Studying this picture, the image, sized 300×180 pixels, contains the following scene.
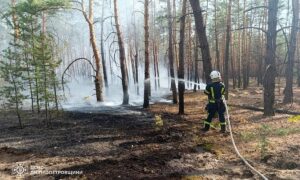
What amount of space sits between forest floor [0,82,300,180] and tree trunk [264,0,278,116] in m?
0.67

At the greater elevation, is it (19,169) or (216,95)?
(216,95)

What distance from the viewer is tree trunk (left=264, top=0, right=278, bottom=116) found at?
12.3 meters

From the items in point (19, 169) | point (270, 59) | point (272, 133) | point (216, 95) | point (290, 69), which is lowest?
point (19, 169)

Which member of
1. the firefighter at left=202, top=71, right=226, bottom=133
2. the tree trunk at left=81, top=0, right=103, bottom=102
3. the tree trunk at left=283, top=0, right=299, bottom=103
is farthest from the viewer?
the tree trunk at left=81, top=0, right=103, bottom=102

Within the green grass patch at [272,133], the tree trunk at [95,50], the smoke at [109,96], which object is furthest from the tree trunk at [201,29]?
the tree trunk at [95,50]

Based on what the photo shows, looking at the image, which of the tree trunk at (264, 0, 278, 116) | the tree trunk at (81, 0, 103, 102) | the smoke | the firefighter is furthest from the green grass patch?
the tree trunk at (81, 0, 103, 102)

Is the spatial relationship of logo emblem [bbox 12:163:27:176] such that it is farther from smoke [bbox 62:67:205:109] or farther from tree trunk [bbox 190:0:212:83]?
smoke [bbox 62:67:205:109]

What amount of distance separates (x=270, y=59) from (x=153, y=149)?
7225 mm

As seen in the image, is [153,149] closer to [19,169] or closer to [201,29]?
[19,169]

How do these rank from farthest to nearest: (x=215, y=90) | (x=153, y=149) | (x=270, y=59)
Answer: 1. (x=270, y=59)
2. (x=215, y=90)
3. (x=153, y=149)

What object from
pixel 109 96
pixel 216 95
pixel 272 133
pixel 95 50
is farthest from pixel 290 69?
pixel 109 96

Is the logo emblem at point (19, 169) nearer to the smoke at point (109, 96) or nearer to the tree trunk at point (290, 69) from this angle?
the smoke at point (109, 96)

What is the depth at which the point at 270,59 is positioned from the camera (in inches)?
494

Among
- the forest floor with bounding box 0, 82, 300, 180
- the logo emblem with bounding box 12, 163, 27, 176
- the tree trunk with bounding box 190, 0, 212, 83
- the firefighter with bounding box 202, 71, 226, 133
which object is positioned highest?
the tree trunk with bounding box 190, 0, 212, 83
